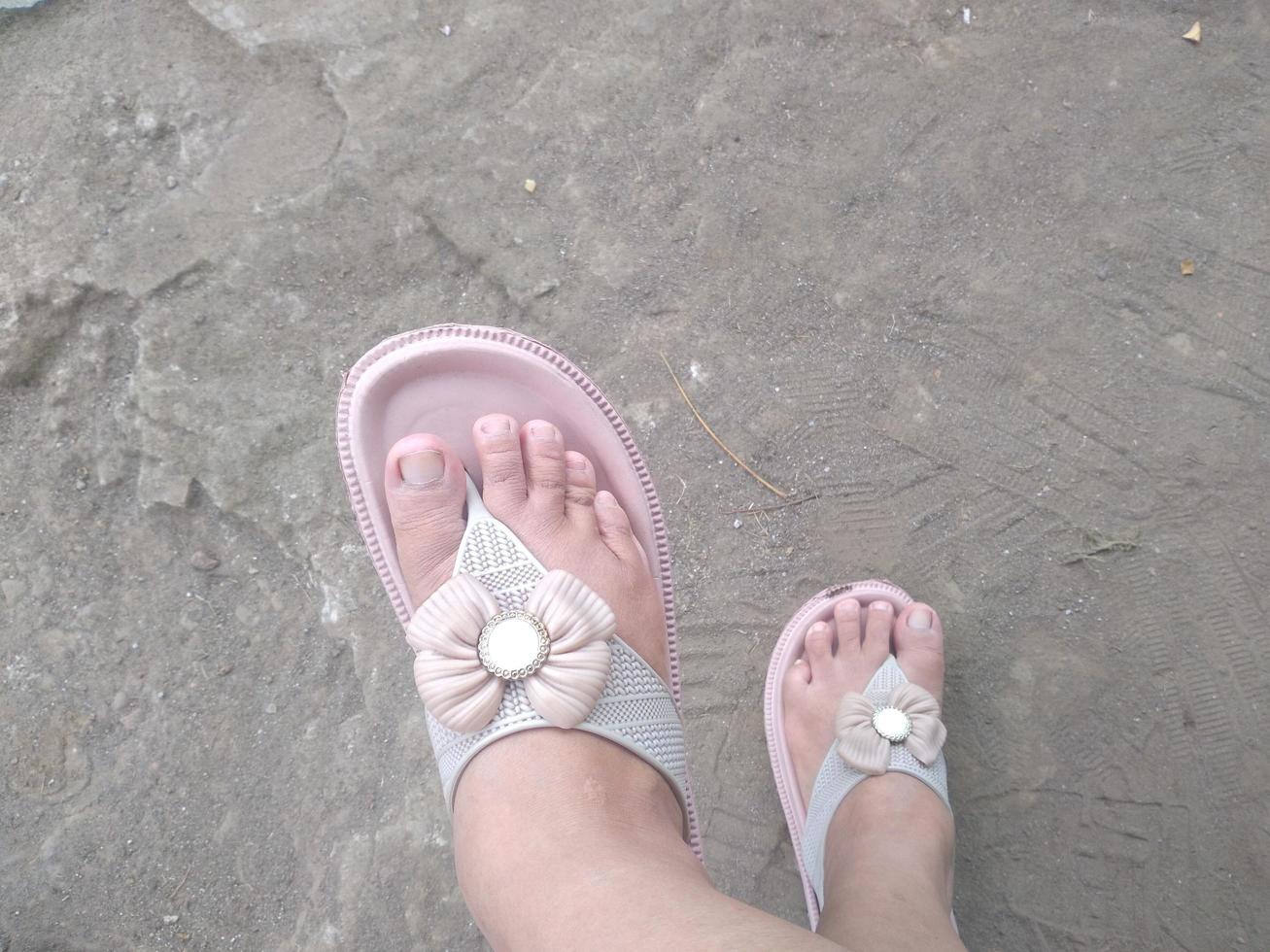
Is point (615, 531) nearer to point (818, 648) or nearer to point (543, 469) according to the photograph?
point (543, 469)

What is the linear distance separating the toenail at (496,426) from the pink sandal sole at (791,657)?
646mm

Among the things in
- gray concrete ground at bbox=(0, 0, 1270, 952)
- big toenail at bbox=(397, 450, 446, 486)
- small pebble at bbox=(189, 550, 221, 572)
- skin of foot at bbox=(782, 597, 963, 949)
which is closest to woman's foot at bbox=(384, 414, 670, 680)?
big toenail at bbox=(397, 450, 446, 486)

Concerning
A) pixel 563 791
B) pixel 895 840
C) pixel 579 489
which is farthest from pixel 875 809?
pixel 579 489

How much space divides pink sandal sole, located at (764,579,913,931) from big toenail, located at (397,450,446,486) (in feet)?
2.31

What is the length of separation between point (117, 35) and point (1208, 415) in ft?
7.17

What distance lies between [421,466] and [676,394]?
21.6 inches

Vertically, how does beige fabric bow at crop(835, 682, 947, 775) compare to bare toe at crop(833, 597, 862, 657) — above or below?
below

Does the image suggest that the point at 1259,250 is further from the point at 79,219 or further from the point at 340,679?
the point at 79,219

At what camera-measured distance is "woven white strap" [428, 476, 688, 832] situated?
1.14 metres

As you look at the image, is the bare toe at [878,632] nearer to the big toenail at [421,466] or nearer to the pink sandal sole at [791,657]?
the pink sandal sole at [791,657]

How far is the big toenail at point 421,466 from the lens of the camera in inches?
50.1

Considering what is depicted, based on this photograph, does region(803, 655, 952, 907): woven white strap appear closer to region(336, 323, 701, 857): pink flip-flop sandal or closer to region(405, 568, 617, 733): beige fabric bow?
region(336, 323, 701, 857): pink flip-flop sandal

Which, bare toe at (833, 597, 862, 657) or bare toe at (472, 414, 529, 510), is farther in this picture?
bare toe at (833, 597, 862, 657)

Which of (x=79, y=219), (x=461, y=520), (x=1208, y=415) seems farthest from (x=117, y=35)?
(x=1208, y=415)
